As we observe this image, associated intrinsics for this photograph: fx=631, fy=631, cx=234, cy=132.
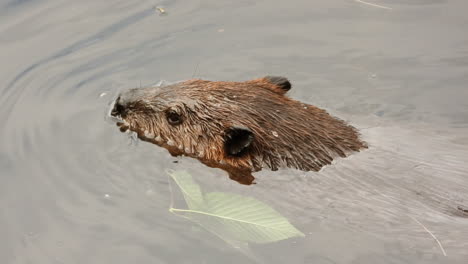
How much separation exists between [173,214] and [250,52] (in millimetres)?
2873

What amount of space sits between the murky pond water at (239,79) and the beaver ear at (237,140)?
275 mm

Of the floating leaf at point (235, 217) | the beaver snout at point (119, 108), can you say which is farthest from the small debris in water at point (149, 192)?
the beaver snout at point (119, 108)

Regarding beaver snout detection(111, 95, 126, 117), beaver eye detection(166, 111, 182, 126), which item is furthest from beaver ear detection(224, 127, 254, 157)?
beaver snout detection(111, 95, 126, 117)

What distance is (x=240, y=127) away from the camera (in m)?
4.79

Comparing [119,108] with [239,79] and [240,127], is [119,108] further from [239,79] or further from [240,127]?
[239,79]

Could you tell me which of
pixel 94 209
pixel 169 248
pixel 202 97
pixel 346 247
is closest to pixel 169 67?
pixel 202 97

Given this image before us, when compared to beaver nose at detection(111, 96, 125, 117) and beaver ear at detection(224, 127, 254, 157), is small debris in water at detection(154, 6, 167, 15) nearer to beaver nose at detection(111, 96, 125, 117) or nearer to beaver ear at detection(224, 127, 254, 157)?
beaver nose at detection(111, 96, 125, 117)

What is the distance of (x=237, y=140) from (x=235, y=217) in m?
0.61

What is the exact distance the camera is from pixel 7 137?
19.4ft

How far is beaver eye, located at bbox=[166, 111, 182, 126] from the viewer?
5.30 metres

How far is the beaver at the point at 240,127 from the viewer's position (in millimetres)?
4902

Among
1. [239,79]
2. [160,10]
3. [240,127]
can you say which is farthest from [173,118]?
[160,10]

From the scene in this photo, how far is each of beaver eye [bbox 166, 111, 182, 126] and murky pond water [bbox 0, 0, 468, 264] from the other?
0.30 metres

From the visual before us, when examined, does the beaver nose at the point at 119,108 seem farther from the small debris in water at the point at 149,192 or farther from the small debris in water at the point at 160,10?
the small debris in water at the point at 160,10
